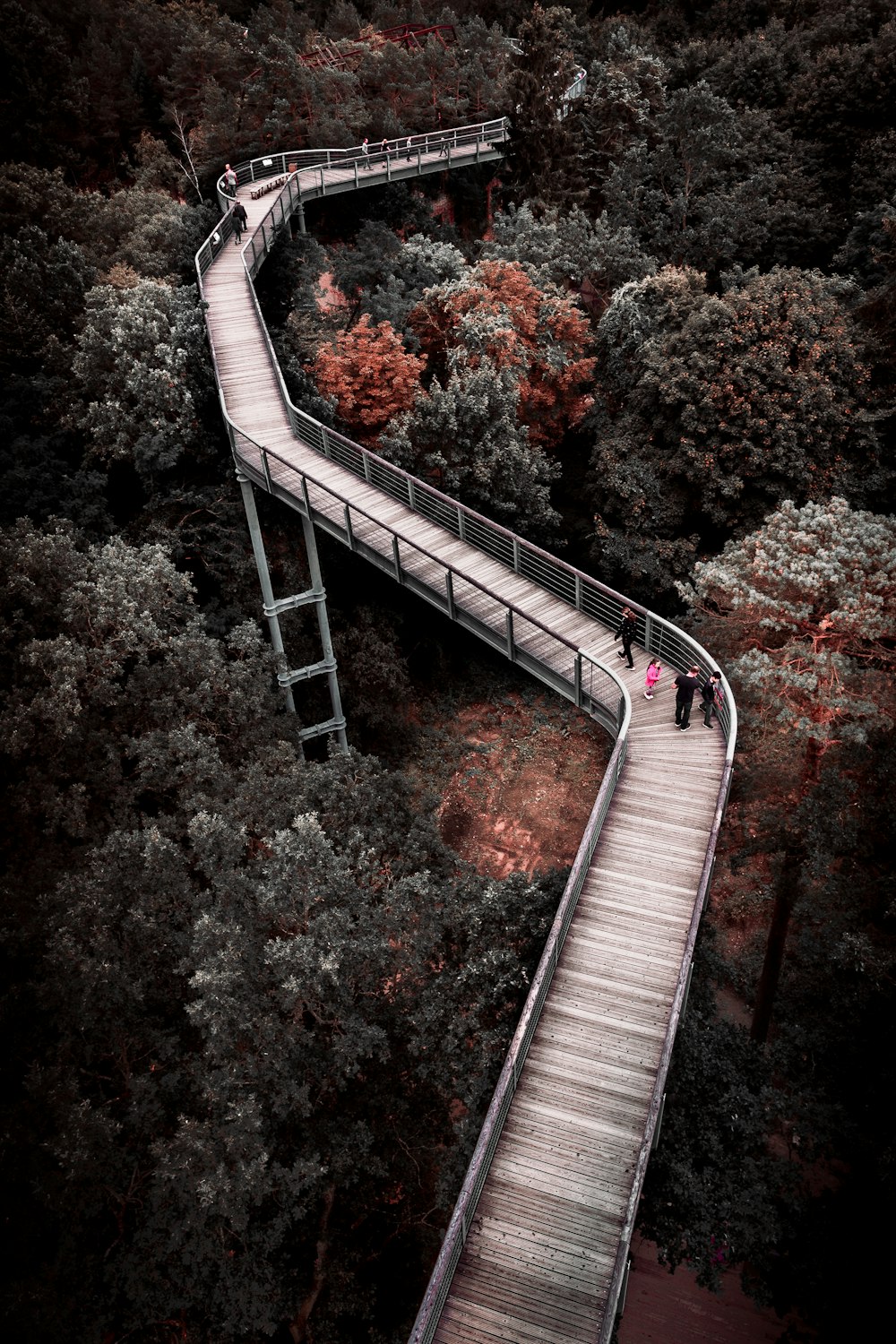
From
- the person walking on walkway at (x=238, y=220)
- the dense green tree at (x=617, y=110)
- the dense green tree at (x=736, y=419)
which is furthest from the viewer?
the dense green tree at (x=617, y=110)

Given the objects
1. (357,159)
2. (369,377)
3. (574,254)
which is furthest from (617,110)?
(369,377)

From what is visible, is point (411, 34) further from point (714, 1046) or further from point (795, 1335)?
point (795, 1335)

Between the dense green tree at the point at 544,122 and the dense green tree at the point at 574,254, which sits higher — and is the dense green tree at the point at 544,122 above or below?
above

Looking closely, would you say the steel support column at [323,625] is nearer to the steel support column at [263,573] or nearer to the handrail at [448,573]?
the handrail at [448,573]

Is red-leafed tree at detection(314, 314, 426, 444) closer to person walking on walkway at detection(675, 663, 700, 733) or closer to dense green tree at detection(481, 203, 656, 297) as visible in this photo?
dense green tree at detection(481, 203, 656, 297)

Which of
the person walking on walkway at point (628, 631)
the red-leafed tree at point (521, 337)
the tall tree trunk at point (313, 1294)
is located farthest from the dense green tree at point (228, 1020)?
the red-leafed tree at point (521, 337)

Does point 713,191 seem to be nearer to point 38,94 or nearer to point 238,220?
point 238,220

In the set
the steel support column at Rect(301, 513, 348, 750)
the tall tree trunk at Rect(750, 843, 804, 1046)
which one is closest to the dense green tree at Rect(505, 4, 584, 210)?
the steel support column at Rect(301, 513, 348, 750)
